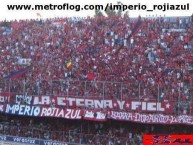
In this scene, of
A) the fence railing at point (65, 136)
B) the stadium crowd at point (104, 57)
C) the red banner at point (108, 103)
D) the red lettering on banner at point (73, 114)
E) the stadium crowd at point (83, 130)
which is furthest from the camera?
the red lettering on banner at point (73, 114)

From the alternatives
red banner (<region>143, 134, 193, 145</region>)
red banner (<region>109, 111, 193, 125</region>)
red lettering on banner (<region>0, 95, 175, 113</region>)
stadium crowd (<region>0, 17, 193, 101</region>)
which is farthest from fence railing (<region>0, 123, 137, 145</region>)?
stadium crowd (<region>0, 17, 193, 101</region>)

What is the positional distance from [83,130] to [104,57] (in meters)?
4.74

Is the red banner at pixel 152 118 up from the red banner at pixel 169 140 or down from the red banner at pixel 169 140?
up

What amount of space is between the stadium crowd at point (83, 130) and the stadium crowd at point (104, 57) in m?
2.21

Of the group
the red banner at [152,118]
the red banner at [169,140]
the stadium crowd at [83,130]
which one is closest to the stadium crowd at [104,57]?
the red banner at [152,118]

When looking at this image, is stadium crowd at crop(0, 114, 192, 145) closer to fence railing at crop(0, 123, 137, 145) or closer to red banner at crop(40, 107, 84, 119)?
fence railing at crop(0, 123, 137, 145)

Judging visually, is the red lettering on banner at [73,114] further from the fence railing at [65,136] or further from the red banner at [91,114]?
the fence railing at [65,136]

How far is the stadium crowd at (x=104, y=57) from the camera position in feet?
Answer: 85.8

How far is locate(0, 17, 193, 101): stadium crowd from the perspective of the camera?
85.8 feet

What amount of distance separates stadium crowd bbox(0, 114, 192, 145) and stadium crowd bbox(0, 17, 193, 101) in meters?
2.21

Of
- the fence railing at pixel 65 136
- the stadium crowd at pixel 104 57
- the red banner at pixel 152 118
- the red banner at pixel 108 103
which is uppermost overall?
the stadium crowd at pixel 104 57

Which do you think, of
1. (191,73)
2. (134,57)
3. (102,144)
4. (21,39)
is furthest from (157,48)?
(21,39)

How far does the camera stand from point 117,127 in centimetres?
2750

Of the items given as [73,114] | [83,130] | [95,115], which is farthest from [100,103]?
[83,130]
